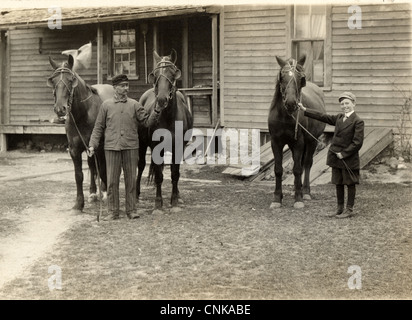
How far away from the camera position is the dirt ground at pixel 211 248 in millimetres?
5129

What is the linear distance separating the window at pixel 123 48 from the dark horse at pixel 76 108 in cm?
988

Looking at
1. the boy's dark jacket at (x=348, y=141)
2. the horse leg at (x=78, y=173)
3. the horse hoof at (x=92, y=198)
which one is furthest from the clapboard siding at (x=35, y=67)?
the boy's dark jacket at (x=348, y=141)

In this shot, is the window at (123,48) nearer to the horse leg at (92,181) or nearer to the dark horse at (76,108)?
the horse leg at (92,181)

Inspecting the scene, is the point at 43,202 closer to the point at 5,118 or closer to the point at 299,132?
the point at 299,132

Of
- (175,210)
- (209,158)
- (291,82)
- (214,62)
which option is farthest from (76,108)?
(214,62)

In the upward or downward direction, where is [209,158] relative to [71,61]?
downward

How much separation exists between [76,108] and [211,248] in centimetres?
326

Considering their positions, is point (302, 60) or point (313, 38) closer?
point (302, 60)

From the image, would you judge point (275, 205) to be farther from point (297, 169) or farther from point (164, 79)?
point (164, 79)

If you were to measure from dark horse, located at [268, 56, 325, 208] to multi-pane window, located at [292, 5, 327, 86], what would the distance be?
4406mm

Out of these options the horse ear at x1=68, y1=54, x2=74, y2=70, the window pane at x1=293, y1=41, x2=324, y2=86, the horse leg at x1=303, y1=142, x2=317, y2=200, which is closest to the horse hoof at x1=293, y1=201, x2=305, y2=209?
the horse leg at x1=303, y1=142, x2=317, y2=200

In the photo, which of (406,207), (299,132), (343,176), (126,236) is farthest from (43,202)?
(406,207)

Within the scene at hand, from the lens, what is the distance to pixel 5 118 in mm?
20719

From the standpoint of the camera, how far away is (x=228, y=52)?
15.5 metres
